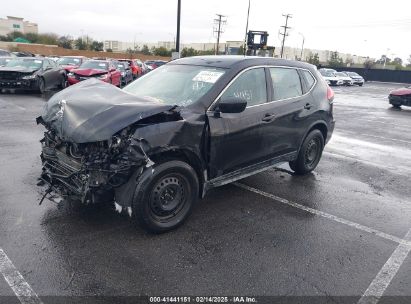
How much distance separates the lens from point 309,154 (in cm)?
579

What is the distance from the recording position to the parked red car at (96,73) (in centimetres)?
1481

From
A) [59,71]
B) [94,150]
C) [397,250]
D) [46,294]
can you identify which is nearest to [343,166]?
[397,250]

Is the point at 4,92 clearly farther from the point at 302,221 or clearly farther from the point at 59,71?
the point at 302,221

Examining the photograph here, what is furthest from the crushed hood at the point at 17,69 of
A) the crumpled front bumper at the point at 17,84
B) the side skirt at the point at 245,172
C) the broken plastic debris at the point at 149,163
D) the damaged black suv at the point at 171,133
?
the broken plastic debris at the point at 149,163

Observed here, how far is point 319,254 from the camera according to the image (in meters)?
3.48

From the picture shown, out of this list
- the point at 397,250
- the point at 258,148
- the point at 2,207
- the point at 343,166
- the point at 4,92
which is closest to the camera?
the point at 397,250

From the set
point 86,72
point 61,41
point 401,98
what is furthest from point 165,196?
point 61,41

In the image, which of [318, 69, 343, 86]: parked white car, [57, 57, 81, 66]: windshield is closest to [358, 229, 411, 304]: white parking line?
[57, 57, 81, 66]: windshield

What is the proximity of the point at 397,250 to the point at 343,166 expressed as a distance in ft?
10.3

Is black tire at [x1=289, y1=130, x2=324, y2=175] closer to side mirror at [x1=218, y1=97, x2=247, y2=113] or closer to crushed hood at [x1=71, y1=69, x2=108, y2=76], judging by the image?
side mirror at [x1=218, y1=97, x2=247, y2=113]

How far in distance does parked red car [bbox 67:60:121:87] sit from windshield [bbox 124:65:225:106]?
10.7 m

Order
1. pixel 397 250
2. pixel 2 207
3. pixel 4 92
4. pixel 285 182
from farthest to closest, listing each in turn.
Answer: pixel 4 92 < pixel 285 182 < pixel 2 207 < pixel 397 250

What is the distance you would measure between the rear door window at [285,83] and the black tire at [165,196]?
72.0 inches

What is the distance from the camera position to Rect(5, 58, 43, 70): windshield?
14633 mm
